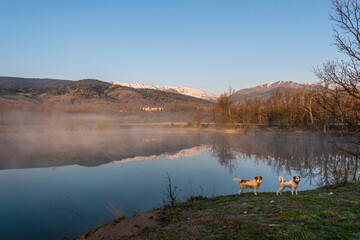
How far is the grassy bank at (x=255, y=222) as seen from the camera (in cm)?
491

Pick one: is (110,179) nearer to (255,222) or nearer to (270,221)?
(255,222)

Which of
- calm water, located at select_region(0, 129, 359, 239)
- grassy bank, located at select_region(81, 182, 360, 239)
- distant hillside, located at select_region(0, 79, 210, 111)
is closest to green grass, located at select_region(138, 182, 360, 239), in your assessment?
grassy bank, located at select_region(81, 182, 360, 239)

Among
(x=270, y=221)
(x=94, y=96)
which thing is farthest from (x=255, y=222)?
(x=94, y=96)

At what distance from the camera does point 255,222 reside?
5.82 metres

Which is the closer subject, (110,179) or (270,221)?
(270,221)

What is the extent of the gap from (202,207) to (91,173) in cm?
1341

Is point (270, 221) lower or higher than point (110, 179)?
higher

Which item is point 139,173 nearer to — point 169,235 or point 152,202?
point 152,202

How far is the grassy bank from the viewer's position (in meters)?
4.91

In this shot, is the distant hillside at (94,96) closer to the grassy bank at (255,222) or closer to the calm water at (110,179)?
the calm water at (110,179)

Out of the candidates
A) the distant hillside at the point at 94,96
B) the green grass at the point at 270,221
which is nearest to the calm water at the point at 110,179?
the green grass at the point at 270,221

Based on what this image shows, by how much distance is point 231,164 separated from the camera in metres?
21.3

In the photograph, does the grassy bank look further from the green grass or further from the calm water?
the calm water

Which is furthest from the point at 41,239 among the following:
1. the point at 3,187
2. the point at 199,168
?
the point at 199,168
